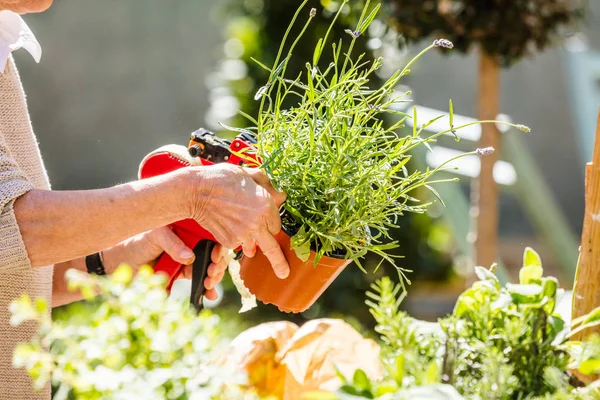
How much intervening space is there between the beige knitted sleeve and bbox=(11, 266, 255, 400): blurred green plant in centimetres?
53

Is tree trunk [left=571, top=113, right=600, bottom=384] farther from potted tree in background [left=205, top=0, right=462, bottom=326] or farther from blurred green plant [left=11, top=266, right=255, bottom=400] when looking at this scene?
potted tree in background [left=205, top=0, right=462, bottom=326]

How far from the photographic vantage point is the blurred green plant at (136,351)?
0.68m

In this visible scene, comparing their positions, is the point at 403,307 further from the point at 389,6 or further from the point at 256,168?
the point at 256,168

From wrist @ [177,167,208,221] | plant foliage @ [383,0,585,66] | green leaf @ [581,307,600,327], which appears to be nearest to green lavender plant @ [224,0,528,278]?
wrist @ [177,167,208,221]

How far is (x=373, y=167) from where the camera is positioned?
1.22 meters

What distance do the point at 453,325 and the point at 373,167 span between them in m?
0.29

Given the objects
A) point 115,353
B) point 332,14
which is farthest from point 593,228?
point 332,14

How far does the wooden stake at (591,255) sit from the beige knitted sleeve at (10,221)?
883 mm

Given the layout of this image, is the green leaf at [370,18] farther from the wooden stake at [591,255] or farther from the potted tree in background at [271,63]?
the potted tree in background at [271,63]

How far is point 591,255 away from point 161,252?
2.83 ft

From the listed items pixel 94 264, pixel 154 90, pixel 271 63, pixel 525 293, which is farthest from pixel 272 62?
pixel 154 90

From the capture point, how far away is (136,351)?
2.39 ft

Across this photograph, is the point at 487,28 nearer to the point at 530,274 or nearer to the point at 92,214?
the point at 530,274

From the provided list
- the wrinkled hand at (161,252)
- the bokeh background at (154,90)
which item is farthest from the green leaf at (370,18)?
the bokeh background at (154,90)
